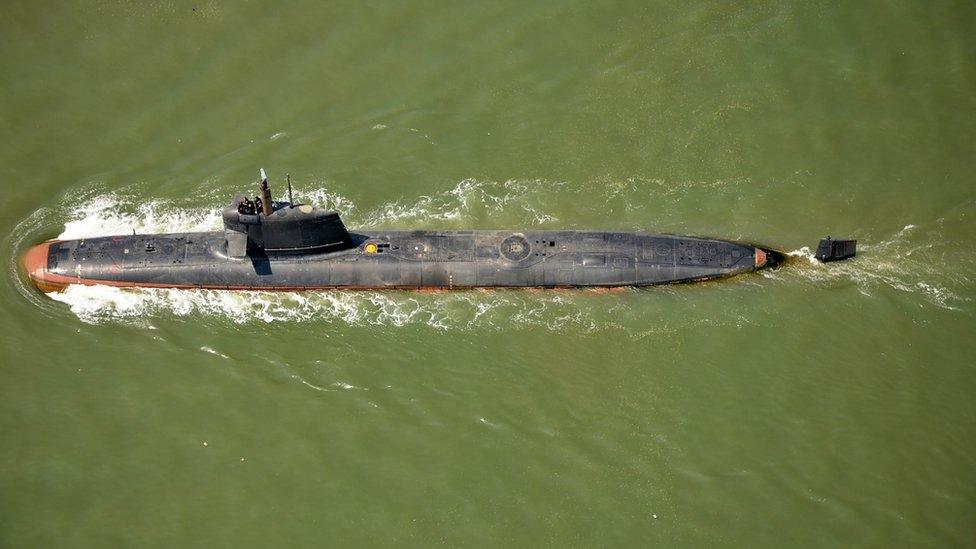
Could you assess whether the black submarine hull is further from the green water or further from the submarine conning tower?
the green water

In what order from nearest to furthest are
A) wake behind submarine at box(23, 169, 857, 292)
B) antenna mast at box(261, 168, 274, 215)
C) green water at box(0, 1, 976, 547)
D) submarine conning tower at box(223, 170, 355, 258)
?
green water at box(0, 1, 976, 547) → antenna mast at box(261, 168, 274, 215) → submarine conning tower at box(223, 170, 355, 258) → wake behind submarine at box(23, 169, 857, 292)

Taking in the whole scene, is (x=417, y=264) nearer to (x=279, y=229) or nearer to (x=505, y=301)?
(x=505, y=301)

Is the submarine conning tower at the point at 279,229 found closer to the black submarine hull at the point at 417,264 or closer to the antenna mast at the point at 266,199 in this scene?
the antenna mast at the point at 266,199

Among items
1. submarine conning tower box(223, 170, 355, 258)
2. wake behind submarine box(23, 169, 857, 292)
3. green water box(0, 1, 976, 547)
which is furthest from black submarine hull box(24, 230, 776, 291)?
green water box(0, 1, 976, 547)

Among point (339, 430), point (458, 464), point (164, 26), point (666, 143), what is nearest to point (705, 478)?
point (458, 464)

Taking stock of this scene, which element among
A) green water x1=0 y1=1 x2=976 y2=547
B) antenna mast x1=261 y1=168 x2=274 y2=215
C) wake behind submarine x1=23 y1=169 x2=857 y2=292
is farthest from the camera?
wake behind submarine x1=23 y1=169 x2=857 y2=292

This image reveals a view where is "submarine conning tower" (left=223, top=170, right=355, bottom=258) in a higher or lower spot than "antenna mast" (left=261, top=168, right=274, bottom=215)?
lower
